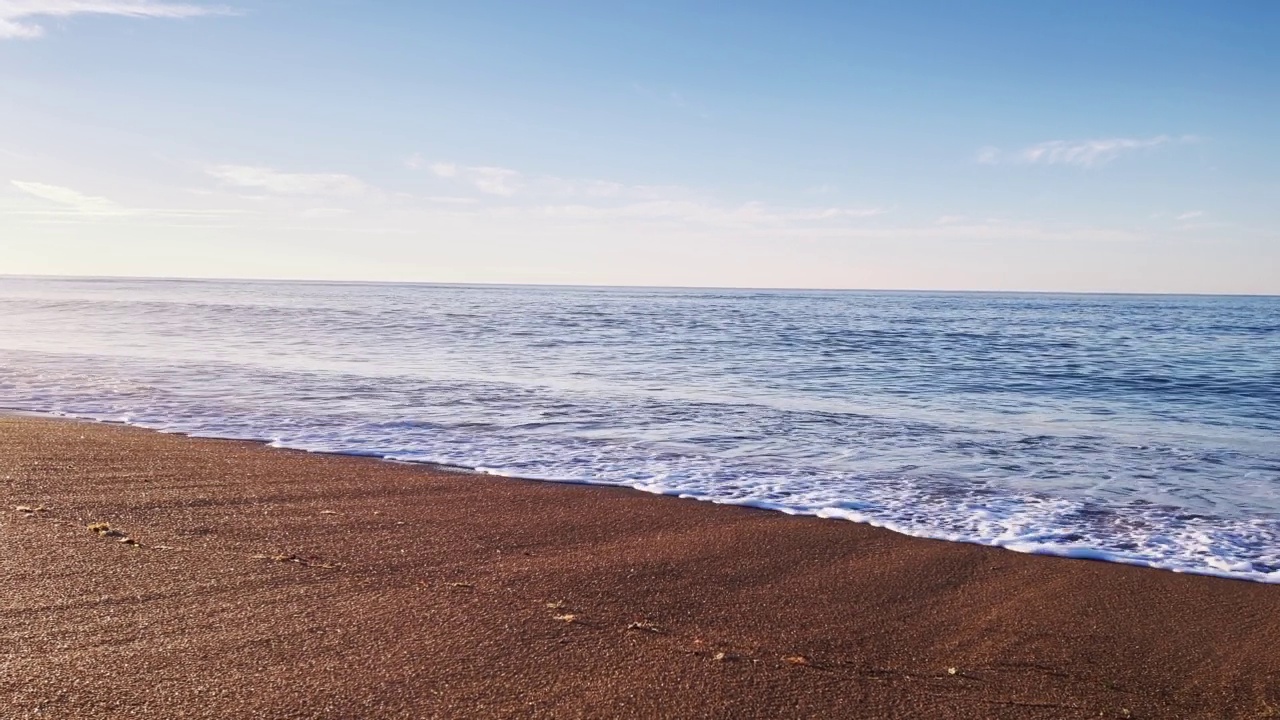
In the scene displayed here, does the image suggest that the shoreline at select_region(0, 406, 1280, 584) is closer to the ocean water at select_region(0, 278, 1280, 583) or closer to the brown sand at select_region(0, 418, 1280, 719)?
the ocean water at select_region(0, 278, 1280, 583)

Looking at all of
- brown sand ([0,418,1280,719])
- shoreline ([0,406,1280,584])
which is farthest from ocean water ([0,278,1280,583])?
brown sand ([0,418,1280,719])

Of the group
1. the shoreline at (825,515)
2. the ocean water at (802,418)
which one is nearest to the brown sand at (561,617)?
the shoreline at (825,515)

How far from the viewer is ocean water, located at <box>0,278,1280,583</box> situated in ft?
20.9

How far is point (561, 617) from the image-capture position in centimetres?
370

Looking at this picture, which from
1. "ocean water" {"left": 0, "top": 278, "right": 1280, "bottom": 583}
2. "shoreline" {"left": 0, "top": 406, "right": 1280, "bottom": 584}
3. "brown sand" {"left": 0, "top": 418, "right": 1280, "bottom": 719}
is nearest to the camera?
"brown sand" {"left": 0, "top": 418, "right": 1280, "bottom": 719}

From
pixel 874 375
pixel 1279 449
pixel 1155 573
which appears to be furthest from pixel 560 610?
pixel 874 375

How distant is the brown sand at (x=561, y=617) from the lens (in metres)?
2.97

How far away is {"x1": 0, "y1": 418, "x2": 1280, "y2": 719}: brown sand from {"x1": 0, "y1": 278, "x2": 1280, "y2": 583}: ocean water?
1.03 m

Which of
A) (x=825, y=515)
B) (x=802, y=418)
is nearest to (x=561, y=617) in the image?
(x=825, y=515)

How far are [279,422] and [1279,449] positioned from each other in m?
10.7

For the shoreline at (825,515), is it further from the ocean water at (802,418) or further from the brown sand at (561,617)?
the brown sand at (561,617)

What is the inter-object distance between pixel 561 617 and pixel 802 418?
24.4ft

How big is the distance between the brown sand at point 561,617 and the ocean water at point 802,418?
1.03 meters

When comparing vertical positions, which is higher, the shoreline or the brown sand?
the brown sand
